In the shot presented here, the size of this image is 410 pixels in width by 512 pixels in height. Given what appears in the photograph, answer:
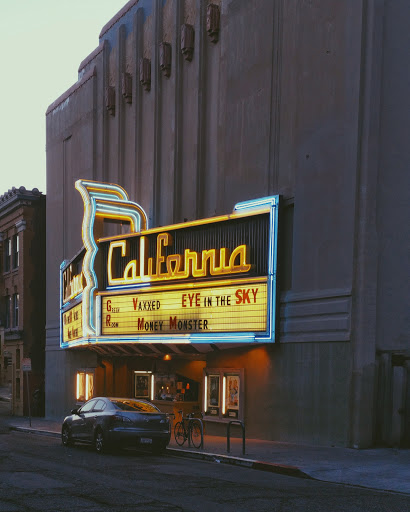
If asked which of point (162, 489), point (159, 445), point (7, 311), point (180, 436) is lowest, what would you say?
point (180, 436)

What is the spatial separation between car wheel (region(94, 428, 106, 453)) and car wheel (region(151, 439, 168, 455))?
1.29 meters

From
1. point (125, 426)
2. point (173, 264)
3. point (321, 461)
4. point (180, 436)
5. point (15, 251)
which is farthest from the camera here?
point (15, 251)

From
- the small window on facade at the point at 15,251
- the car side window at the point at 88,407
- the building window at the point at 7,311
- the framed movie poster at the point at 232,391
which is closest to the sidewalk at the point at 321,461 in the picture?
the framed movie poster at the point at 232,391

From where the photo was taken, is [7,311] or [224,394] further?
[7,311]

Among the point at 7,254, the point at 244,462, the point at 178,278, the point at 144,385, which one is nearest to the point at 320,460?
the point at 244,462

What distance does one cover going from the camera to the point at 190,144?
27.9 meters

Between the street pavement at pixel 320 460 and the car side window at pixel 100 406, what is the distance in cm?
206

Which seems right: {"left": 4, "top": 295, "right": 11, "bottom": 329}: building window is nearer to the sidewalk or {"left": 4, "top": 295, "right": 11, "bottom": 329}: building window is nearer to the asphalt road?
the sidewalk

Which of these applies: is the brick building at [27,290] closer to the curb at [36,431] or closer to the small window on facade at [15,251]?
the small window on facade at [15,251]

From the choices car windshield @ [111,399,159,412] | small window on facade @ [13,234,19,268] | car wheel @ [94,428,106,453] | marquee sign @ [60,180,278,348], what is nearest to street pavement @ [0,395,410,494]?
car windshield @ [111,399,159,412]

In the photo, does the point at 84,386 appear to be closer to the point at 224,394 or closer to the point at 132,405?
the point at 224,394

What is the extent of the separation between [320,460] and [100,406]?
249 inches

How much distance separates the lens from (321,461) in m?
16.9

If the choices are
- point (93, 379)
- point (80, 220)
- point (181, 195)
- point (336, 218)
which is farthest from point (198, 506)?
point (80, 220)
